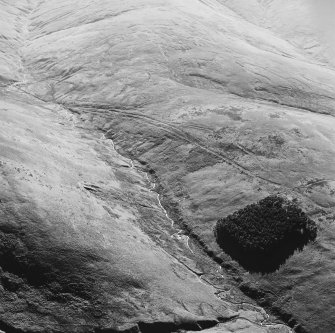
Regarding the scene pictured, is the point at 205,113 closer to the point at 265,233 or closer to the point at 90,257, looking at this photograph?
the point at 265,233

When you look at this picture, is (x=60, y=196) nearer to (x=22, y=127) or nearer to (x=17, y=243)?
(x=17, y=243)

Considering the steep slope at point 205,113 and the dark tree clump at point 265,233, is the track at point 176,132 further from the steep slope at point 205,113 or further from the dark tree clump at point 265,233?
the dark tree clump at point 265,233

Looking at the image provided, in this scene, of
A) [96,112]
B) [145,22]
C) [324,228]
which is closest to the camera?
[324,228]

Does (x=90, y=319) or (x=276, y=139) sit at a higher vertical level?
(x=276, y=139)

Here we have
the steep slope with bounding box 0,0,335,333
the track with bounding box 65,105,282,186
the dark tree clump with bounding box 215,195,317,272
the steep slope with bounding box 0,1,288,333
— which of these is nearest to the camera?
the steep slope with bounding box 0,1,288,333

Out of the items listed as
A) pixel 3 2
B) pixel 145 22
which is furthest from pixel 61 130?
pixel 3 2

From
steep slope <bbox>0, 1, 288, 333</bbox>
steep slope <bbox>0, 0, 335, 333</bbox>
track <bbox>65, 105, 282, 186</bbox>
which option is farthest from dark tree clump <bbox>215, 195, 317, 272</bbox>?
track <bbox>65, 105, 282, 186</bbox>

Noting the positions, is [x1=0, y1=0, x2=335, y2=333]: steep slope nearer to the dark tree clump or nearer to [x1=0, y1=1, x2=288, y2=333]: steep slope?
[x1=0, y1=1, x2=288, y2=333]: steep slope
